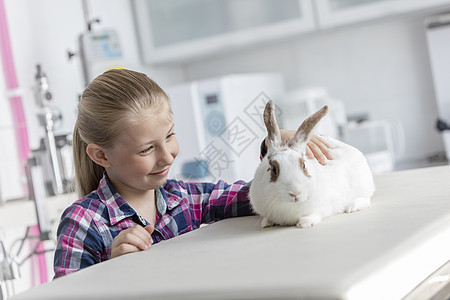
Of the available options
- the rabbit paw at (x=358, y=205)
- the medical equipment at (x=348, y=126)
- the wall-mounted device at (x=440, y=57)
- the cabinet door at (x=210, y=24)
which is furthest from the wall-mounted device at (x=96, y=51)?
the rabbit paw at (x=358, y=205)

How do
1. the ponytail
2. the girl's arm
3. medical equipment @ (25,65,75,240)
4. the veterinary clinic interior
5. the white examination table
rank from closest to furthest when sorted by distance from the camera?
the white examination table → the girl's arm → the ponytail → medical equipment @ (25,65,75,240) → the veterinary clinic interior

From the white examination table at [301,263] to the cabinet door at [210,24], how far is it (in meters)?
2.28

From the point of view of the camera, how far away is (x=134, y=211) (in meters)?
1.05

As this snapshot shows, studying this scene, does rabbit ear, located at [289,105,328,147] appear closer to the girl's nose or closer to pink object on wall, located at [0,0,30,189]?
the girl's nose

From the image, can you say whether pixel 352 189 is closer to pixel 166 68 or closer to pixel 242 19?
pixel 242 19

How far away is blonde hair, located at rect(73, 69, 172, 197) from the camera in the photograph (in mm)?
1021

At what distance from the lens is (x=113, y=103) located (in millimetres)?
1032

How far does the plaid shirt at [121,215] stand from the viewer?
93 cm

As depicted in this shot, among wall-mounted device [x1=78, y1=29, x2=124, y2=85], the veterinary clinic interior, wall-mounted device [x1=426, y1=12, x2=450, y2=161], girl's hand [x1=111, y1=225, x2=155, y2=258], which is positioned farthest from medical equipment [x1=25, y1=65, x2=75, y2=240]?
wall-mounted device [x1=426, y1=12, x2=450, y2=161]

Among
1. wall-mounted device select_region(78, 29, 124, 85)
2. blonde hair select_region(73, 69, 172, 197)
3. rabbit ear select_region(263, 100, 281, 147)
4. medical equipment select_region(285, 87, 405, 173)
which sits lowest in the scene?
medical equipment select_region(285, 87, 405, 173)

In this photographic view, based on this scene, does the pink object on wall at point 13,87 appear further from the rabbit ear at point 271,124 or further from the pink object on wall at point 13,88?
the rabbit ear at point 271,124

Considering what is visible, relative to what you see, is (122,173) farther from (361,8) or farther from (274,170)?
(361,8)

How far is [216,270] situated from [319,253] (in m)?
0.10

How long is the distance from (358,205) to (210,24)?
2.50 meters
